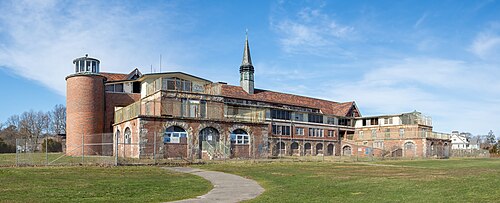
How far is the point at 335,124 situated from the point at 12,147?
49370 mm

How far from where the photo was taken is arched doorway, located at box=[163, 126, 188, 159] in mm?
43844

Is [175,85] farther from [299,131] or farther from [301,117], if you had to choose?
[301,117]

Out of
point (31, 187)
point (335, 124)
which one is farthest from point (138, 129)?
point (335, 124)

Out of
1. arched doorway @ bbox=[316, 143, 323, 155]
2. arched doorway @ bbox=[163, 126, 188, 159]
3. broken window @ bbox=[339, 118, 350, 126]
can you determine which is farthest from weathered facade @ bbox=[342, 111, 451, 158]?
arched doorway @ bbox=[163, 126, 188, 159]

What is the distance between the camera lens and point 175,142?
145 ft

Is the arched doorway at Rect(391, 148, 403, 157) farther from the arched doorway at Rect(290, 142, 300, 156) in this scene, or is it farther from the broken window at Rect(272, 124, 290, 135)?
the broken window at Rect(272, 124, 290, 135)

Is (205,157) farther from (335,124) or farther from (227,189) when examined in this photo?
(335,124)

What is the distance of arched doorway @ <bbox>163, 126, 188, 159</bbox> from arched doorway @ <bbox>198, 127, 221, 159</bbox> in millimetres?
1761

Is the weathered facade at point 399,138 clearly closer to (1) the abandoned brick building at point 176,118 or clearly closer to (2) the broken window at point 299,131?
(1) the abandoned brick building at point 176,118

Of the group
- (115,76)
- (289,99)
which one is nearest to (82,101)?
(115,76)

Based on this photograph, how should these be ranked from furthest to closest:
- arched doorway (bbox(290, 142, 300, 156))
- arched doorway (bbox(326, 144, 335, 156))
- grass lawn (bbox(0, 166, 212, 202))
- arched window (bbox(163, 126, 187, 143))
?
1. arched doorway (bbox(326, 144, 335, 156))
2. arched doorway (bbox(290, 142, 300, 156))
3. arched window (bbox(163, 126, 187, 143))
4. grass lawn (bbox(0, 166, 212, 202))

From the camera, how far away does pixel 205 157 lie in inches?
1797

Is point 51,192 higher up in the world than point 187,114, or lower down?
lower down

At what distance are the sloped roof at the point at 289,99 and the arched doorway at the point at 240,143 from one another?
624 inches
